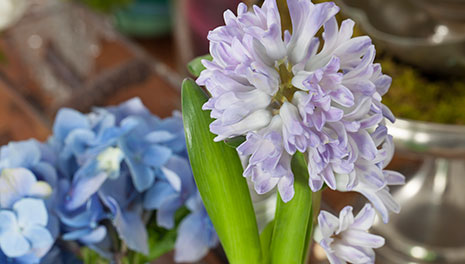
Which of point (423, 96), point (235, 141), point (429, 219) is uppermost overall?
point (235, 141)

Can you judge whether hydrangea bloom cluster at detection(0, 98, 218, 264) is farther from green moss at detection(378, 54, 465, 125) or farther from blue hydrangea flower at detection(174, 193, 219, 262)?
green moss at detection(378, 54, 465, 125)

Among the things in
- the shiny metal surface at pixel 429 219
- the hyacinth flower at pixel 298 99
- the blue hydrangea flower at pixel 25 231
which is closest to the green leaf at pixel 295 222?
the hyacinth flower at pixel 298 99

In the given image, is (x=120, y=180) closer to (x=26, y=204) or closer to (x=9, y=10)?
(x=26, y=204)

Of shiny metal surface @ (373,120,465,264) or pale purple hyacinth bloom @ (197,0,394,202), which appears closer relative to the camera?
Result: pale purple hyacinth bloom @ (197,0,394,202)

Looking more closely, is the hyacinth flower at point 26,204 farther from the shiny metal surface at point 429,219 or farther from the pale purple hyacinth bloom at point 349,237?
the shiny metal surface at point 429,219

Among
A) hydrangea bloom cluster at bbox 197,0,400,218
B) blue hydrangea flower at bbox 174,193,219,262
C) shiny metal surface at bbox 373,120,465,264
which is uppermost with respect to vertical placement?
hydrangea bloom cluster at bbox 197,0,400,218

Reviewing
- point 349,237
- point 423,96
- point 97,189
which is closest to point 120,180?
point 97,189

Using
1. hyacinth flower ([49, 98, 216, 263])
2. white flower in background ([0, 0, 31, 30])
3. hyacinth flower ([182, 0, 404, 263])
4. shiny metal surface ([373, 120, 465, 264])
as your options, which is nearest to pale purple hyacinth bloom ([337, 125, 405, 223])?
hyacinth flower ([182, 0, 404, 263])
